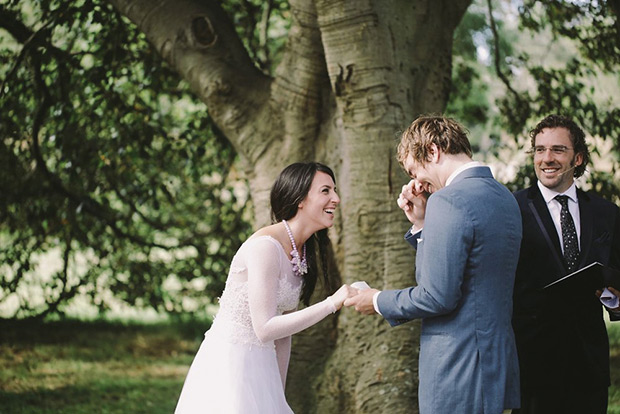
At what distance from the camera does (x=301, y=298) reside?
3.95 metres

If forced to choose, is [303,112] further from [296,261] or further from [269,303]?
[269,303]

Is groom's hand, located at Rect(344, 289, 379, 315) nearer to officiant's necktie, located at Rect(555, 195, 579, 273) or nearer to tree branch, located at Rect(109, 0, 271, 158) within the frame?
officiant's necktie, located at Rect(555, 195, 579, 273)

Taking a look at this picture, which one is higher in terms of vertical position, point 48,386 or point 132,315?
point 132,315

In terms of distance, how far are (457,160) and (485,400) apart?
1021 mm

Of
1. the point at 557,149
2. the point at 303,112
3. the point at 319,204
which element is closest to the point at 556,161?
the point at 557,149

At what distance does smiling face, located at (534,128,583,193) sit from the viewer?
415 cm

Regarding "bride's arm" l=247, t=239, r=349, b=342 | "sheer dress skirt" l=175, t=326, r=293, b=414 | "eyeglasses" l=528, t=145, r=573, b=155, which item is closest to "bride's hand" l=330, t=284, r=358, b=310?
"bride's arm" l=247, t=239, r=349, b=342

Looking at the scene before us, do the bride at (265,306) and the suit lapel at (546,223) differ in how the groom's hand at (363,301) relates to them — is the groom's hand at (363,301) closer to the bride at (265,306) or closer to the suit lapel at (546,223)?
the bride at (265,306)

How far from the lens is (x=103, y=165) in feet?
26.5

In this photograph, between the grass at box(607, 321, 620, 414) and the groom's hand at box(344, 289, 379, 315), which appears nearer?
the groom's hand at box(344, 289, 379, 315)

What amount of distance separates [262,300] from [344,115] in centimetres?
207

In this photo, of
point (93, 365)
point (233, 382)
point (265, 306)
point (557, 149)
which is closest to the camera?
point (265, 306)

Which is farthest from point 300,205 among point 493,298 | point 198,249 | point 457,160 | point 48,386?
point 198,249

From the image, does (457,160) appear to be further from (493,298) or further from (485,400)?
(485,400)
